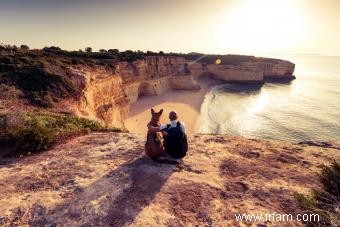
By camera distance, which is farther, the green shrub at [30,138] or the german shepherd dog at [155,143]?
the green shrub at [30,138]

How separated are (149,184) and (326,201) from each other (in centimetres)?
480

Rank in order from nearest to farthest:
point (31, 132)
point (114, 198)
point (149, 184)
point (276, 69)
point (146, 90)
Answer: point (114, 198)
point (149, 184)
point (31, 132)
point (146, 90)
point (276, 69)

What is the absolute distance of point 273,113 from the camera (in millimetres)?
46438

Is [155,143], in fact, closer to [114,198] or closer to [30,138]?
[114,198]

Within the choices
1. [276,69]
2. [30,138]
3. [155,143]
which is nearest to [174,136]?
[155,143]

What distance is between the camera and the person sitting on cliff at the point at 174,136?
9609mm

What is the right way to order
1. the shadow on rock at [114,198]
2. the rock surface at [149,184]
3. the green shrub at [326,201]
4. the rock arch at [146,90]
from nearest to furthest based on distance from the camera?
1. the green shrub at [326,201]
2. the shadow on rock at [114,198]
3. the rock surface at [149,184]
4. the rock arch at [146,90]

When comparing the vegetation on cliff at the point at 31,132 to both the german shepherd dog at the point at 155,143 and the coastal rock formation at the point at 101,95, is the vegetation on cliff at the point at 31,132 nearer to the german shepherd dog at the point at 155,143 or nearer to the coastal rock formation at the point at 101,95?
the german shepherd dog at the point at 155,143

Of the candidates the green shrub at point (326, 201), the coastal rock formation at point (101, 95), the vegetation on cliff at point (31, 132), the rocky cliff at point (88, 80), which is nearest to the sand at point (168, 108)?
the rocky cliff at point (88, 80)

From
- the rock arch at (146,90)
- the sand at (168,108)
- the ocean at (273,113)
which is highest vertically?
the rock arch at (146,90)

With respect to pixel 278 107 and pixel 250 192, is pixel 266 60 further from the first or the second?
pixel 250 192

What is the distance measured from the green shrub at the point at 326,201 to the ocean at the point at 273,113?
2256 cm

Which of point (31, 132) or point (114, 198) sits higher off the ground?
point (31, 132)

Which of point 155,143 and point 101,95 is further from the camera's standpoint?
point 101,95
